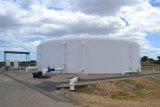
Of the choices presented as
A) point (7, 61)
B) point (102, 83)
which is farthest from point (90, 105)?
point (7, 61)

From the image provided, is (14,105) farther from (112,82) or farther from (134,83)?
(134,83)

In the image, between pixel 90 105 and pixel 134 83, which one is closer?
pixel 90 105

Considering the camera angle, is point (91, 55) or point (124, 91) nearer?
point (124, 91)

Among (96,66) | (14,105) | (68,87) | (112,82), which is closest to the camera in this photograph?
(14,105)

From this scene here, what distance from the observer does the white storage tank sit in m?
43.8

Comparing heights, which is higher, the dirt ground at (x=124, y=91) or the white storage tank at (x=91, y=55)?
the white storage tank at (x=91, y=55)

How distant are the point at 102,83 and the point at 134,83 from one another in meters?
5.83

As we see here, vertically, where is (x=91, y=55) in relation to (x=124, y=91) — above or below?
above

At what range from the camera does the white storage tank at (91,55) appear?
144 feet

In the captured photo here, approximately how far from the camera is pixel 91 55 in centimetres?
4403

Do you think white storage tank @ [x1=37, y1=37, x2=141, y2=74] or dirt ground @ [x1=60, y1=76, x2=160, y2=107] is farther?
white storage tank @ [x1=37, y1=37, x2=141, y2=74]

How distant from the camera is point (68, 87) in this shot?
2272cm

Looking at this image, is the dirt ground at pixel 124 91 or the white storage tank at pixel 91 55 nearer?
the dirt ground at pixel 124 91

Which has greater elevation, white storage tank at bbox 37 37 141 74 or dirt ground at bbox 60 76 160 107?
white storage tank at bbox 37 37 141 74
